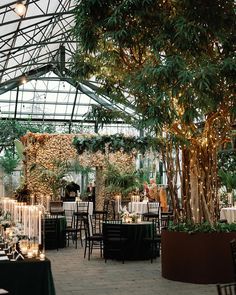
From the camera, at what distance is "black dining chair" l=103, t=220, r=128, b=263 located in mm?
9016

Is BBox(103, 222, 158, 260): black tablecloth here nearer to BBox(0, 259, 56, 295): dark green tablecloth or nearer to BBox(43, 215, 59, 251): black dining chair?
BBox(43, 215, 59, 251): black dining chair

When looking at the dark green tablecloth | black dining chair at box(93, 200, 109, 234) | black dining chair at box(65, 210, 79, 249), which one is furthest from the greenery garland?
the dark green tablecloth

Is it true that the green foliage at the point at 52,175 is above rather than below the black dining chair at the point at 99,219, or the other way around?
above

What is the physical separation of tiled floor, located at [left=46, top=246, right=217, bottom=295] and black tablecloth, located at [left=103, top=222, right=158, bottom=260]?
0.27 meters

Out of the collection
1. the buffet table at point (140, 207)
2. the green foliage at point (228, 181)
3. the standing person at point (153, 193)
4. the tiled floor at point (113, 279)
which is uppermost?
the green foliage at point (228, 181)

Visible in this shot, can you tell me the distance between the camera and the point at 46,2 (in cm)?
1548

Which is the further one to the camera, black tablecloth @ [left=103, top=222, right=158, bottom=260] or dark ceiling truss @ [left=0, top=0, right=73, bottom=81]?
dark ceiling truss @ [left=0, top=0, right=73, bottom=81]

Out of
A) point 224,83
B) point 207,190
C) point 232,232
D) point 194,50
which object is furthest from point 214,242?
point 194,50

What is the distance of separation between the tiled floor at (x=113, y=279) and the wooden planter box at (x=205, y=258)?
159 mm

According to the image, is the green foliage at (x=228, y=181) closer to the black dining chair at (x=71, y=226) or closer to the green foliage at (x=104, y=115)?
the black dining chair at (x=71, y=226)

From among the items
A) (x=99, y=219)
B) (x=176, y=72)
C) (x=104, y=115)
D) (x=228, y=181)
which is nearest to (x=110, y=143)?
(x=99, y=219)

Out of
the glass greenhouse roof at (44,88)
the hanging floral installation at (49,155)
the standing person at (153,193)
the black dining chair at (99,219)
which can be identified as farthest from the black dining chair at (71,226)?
the glass greenhouse roof at (44,88)

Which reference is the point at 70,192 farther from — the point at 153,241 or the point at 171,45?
the point at 171,45

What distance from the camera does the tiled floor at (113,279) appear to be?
21.3 feet
